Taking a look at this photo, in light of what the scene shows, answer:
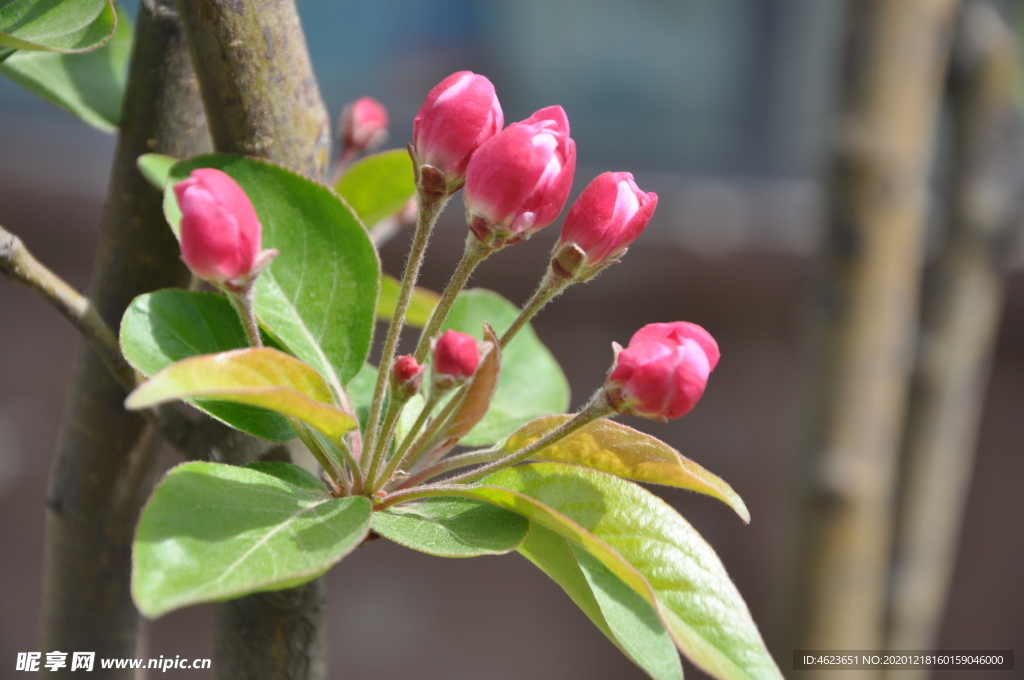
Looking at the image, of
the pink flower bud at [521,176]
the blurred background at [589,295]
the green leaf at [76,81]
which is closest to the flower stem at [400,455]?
the pink flower bud at [521,176]

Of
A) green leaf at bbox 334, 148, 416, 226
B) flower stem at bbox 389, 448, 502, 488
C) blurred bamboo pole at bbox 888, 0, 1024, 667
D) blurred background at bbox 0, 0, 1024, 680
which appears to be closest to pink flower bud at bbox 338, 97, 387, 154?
green leaf at bbox 334, 148, 416, 226

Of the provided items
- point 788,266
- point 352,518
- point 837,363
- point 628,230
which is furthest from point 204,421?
point 788,266

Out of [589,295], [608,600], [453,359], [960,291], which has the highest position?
[589,295]

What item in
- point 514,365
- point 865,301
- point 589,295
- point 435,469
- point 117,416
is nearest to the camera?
point 435,469

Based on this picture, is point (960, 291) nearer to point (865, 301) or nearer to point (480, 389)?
point (865, 301)

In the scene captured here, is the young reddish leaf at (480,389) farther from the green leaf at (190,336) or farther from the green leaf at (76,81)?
the green leaf at (76,81)

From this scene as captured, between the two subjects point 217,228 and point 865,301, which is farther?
point 865,301

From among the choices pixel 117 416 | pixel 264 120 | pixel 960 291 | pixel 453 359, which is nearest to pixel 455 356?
pixel 453 359

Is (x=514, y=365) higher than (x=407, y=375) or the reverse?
higher

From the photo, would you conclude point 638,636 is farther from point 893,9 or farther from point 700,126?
point 700,126
